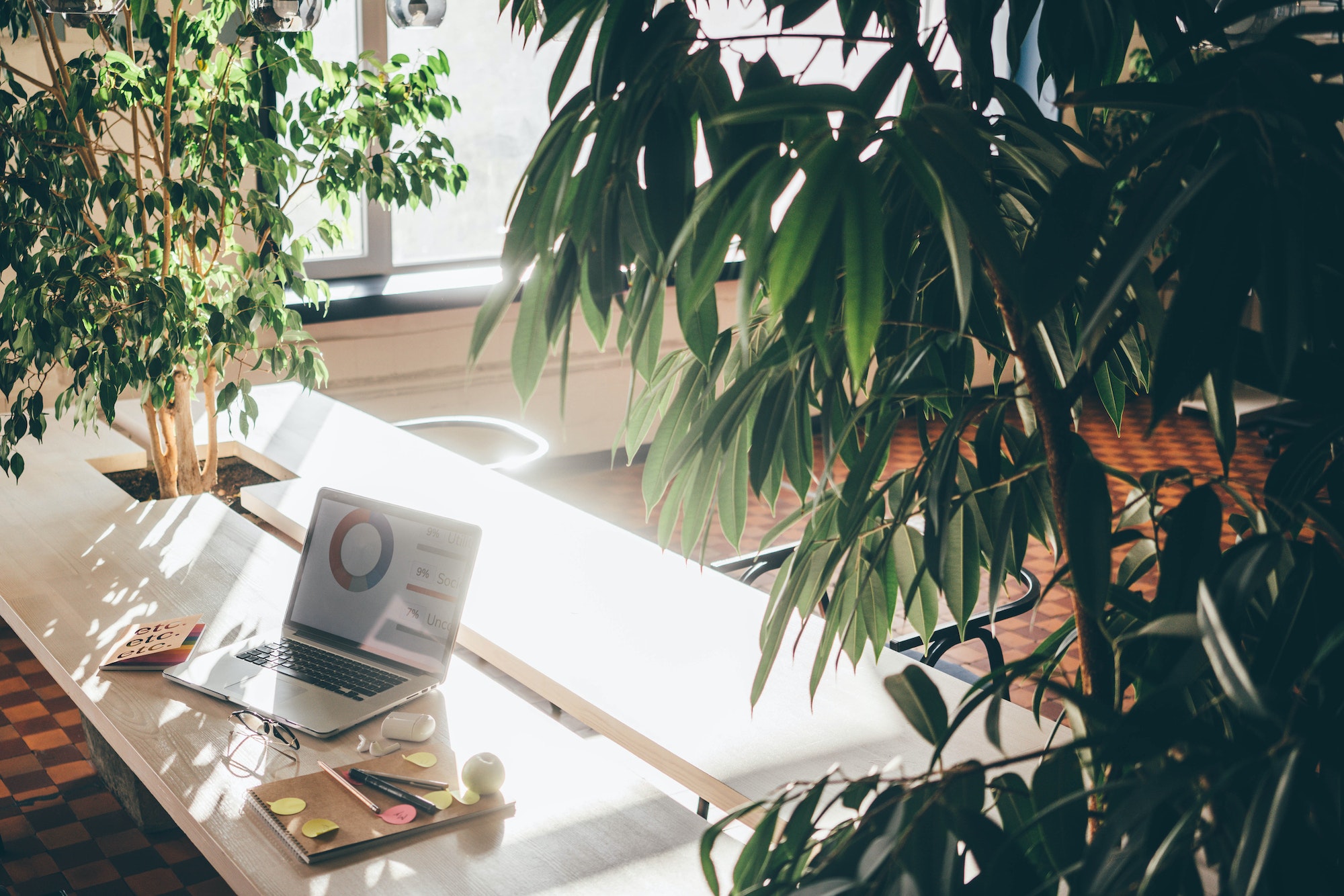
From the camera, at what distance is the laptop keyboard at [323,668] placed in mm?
1873

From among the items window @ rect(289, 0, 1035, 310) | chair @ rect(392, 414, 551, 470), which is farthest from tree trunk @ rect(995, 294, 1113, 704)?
window @ rect(289, 0, 1035, 310)

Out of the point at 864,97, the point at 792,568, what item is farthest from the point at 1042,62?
the point at 792,568

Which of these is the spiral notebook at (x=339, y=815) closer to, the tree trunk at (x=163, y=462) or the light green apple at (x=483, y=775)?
the light green apple at (x=483, y=775)

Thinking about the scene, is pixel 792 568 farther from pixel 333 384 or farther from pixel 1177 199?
pixel 333 384

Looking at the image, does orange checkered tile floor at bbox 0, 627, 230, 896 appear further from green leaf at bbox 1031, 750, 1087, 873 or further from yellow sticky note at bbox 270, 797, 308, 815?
green leaf at bbox 1031, 750, 1087, 873

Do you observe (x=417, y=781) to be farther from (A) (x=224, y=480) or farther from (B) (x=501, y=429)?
(B) (x=501, y=429)

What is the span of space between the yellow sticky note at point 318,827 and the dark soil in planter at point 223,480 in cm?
177

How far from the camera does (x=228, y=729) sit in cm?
174

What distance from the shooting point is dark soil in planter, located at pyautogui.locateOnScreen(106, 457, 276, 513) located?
3168 millimetres

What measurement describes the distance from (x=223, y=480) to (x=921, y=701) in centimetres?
286

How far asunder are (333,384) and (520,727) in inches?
135

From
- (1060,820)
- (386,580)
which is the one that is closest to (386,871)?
(386,580)

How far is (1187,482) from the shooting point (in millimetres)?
871

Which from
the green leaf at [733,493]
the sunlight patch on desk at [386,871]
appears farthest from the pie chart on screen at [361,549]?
the green leaf at [733,493]
